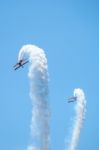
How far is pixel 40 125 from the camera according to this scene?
89.0 meters

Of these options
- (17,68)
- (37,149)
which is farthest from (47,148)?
(17,68)

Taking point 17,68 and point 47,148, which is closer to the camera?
point 47,148

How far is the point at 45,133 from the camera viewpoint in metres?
88.8

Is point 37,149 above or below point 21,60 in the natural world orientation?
below

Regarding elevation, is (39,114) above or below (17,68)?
below

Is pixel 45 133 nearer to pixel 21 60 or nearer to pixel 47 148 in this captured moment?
pixel 47 148

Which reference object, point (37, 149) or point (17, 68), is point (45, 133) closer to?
point (37, 149)

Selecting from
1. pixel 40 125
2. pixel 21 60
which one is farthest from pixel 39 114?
pixel 21 60

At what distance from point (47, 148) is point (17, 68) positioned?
15819mm

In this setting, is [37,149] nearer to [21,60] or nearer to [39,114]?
[39,114]

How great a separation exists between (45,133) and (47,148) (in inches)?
98.8

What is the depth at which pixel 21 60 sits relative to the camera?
93250mm

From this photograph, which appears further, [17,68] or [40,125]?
[17,68]

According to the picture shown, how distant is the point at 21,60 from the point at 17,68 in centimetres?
251
